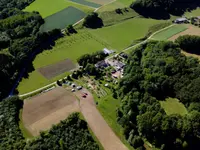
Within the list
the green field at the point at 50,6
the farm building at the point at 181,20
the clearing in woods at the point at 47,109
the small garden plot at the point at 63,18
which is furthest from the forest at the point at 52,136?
the farm building at the point at 181,20

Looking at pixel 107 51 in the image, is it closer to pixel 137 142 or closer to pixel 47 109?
pixel 47 109

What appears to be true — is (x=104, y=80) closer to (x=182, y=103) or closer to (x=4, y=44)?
(x=182, y=103)

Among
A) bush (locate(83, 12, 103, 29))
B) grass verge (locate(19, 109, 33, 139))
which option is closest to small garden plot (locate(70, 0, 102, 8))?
bush (locate(83, 12, 103, 29))

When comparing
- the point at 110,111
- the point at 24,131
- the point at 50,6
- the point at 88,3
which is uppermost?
the point at 50,6

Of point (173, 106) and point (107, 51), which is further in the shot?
point (107, 51)

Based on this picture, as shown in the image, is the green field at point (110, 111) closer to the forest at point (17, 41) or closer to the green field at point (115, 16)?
the forest at point (17, 41)

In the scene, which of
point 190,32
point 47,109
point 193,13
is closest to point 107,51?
point 47,109
